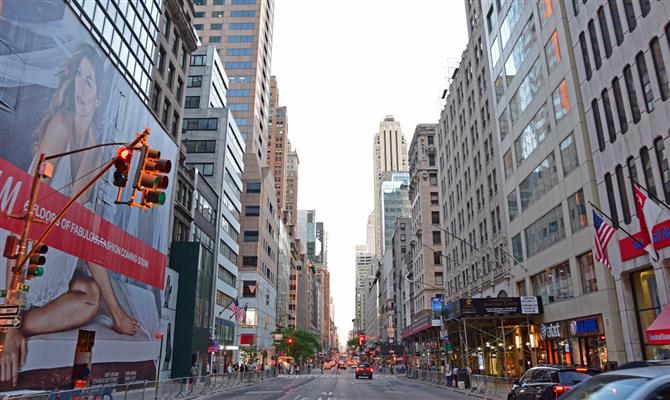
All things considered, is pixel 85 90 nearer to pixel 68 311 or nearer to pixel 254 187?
pixel 68 311

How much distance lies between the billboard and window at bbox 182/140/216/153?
35.3 m

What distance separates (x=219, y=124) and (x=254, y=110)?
3363cm

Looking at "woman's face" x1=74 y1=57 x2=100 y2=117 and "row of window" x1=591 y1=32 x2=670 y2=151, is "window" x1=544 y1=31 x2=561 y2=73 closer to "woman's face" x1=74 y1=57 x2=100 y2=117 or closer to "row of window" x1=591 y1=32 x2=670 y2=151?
"row of window" x1=591 y1=32 x2=670 y2=151

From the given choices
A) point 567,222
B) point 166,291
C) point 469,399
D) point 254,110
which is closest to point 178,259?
point 166,291

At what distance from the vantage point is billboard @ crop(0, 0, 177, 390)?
2291 cm

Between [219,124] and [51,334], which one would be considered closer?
[51,334]

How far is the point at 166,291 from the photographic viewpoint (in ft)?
151

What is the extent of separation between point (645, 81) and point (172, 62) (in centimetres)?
4188

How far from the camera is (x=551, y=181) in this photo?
119 feet

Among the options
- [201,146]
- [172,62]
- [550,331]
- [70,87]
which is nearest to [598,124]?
[550,331]

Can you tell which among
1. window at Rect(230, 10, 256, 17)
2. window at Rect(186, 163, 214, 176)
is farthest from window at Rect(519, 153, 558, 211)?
window at Rect(230, 10, 256, 17)

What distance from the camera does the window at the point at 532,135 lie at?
37719mm

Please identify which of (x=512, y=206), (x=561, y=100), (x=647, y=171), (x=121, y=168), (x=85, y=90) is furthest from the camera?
(x=512, y=206)

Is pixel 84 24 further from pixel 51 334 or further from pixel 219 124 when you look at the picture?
pixel 219 124
